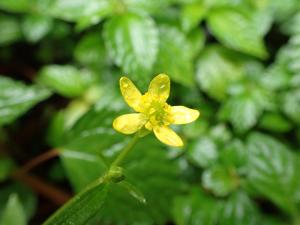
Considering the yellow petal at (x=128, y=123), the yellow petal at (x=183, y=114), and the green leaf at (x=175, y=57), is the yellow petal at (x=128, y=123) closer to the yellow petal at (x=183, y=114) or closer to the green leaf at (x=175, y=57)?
the yellow petal at (x=183, y=114)

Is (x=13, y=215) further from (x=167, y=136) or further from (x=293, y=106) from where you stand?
(x=293, y=106)

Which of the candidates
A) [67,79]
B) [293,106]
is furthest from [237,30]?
[67,79]

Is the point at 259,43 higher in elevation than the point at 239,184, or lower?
higher

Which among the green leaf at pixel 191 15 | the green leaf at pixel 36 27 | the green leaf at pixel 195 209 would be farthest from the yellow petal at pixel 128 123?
the green leaf at pixel 36 27

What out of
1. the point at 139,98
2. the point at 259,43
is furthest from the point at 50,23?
the point at 139,98

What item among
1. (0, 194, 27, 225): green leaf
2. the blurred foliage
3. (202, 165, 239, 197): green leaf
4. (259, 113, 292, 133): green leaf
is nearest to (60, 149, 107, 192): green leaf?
the blurred foliage

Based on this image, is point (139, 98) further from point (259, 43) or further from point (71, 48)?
point (71, 48)

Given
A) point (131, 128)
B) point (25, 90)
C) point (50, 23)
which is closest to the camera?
point (131, 128)

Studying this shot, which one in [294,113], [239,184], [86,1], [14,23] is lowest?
[239,184]
